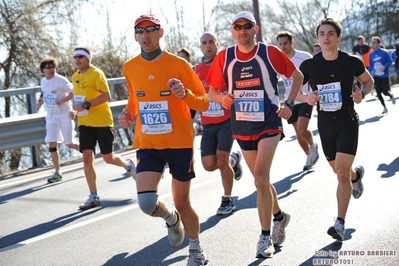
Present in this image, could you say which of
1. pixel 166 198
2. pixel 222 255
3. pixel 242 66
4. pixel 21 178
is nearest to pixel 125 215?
pixel 166 198

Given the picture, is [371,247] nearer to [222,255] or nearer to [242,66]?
[222,255]

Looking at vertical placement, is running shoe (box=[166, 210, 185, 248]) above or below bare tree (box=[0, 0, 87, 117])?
below

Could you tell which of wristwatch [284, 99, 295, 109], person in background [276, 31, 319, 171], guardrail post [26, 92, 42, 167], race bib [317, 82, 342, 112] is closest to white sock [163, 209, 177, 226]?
wristwatch [284, 99, 295, 109]

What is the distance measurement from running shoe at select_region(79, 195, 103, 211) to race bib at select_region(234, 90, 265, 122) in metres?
3.26

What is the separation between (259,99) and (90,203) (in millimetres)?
3462

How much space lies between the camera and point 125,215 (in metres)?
8.27

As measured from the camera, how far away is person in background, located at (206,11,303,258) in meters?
6.14

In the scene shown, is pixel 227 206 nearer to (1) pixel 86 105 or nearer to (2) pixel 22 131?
(1) pixel 86 105

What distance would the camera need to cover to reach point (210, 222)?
7.57 m

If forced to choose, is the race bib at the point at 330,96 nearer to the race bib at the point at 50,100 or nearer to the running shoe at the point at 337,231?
the running shoe at the point at 337,231

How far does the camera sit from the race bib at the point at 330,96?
22.1 ft

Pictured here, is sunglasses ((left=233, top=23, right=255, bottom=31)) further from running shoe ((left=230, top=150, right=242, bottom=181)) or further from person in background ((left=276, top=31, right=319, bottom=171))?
person in background ((left=276, top=31, right=319, bottom=171))

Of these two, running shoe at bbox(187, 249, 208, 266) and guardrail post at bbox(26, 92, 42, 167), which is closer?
running shoe at bbox(187, 249, 208, 266)

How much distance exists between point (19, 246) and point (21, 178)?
465 cm
